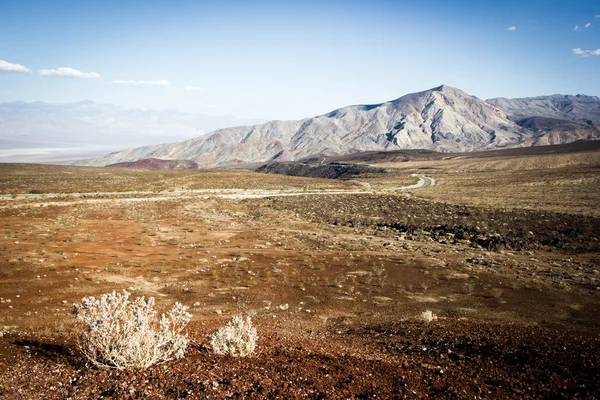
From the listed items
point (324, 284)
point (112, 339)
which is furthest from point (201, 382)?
point (324, 284)

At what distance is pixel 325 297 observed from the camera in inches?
534

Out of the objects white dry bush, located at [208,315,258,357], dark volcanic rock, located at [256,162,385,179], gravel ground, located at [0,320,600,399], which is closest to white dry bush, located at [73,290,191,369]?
gravel ground, located at [0,320,600,399]

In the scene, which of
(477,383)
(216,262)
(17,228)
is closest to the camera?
(477,383)

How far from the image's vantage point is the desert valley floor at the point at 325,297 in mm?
6367

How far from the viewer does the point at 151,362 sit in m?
6.66

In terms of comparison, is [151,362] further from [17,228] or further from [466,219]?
[466,219]

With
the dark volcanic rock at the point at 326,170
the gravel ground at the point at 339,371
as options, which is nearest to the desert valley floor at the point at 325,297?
the gravel ground at the point at 339,371

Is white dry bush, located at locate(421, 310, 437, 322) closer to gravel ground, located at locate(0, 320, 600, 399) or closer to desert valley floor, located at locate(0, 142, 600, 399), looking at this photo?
desert valley floor, located at locate(0, 142, 600, 399)

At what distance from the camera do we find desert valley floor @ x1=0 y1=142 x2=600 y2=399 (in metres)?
6.37

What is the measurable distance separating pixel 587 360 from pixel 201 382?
25.5ft

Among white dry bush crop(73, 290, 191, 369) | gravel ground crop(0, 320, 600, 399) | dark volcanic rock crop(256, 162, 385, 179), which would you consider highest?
dark volcanic rock crop(256, 162, 385, 179)

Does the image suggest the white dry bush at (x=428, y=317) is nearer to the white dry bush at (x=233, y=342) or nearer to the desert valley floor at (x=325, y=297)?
the desert valley floor at (x=325, y=297)

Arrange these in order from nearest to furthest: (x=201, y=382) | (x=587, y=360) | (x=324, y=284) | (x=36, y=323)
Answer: (x=201, y=382), (x=587, y=360), (x=36, y=323), (x=324, y=284)

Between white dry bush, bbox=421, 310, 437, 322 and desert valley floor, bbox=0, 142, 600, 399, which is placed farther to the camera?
white dry bush, bbox=421, 310, 437, 322
